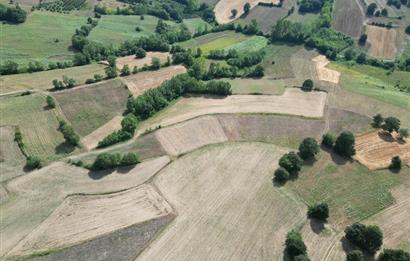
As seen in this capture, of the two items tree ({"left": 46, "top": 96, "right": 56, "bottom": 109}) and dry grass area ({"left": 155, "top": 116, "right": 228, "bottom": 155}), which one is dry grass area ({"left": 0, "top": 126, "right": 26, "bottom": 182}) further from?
dry grass area ({"left": 155, "top": 116, "right": 228, "bottom": 155})

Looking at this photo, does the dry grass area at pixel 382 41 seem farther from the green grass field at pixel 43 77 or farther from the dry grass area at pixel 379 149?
the green grass field at pixel 43 77

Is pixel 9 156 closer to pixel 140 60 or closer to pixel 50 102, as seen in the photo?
pixel 50 102

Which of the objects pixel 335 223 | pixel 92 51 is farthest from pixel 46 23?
pixel 335 223

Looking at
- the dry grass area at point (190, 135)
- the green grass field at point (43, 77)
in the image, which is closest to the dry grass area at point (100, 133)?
the dry grass area at point (190, 135)

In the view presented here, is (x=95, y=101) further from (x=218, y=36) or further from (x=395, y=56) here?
(x=395, y=56)

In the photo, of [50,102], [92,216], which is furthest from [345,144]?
[50,102]

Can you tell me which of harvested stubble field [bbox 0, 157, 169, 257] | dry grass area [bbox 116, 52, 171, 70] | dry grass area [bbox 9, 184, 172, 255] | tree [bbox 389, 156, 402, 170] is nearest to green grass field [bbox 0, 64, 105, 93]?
dry grass area [bbox 116, 52, 171, 70]
